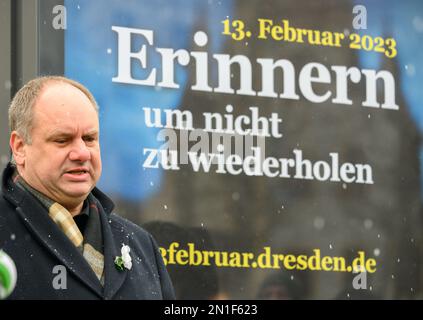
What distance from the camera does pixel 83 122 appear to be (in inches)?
140

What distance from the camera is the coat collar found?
136 inches

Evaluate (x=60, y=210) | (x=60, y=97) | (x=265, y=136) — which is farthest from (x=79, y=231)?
(x=265, y=136)

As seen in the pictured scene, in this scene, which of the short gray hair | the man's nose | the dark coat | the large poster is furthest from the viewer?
the large poster

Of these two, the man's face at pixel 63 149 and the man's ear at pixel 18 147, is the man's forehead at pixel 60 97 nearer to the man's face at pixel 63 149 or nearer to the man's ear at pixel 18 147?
the man's face at pixel 63 149

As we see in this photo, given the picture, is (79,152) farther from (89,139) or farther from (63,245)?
(63,245)

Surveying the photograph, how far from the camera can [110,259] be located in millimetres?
3555

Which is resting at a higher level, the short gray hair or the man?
the short gray hair

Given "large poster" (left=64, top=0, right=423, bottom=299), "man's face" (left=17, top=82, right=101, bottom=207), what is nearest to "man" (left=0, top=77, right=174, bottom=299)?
"man's face" (left=17, top=82, right=101, bottom=207)

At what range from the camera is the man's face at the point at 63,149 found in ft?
11.6

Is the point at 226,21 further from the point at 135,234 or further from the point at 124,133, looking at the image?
the point at 135,234

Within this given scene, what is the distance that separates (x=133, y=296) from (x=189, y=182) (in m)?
1.57

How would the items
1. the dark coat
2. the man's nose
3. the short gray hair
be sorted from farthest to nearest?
the short gray hair < the man's nose < the dark coat

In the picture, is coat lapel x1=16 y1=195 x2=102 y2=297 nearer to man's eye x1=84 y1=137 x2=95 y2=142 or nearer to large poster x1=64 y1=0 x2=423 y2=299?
man's eye x1=84 y1=137 x2=95 y2=142
